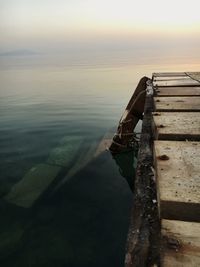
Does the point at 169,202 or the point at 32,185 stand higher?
the point at 169,202

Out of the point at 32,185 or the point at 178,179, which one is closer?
the point at 178,179

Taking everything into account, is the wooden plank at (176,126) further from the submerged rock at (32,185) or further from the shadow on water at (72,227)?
the submerged rock at (32,185)

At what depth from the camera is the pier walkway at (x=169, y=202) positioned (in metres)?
1.95

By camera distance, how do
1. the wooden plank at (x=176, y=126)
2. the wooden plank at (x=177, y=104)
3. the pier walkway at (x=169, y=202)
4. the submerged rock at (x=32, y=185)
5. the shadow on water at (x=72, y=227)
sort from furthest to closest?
1. the submerged rock at (x=32, y=185)
2. the shadow on water at (x=72, y=227)
3. the wooden plank at (x=177, y=104)
4. the wooden plank at (x=176, y=126)
5. the pier walkway at (x=169, y=202)

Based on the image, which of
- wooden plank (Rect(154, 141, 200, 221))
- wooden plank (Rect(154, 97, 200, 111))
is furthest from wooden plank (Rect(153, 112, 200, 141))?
wooden plank (Rect(154, 97, 200, 111))

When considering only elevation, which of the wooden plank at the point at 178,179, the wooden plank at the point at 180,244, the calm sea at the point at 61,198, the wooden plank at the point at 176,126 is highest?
the wooden plank at the point at 176,126

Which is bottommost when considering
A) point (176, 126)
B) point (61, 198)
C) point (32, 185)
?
point (61, 198)

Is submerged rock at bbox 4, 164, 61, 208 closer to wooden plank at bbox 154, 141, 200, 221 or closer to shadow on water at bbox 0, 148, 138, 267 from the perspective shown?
shadow on water at bbox 0, 148, 138, 267

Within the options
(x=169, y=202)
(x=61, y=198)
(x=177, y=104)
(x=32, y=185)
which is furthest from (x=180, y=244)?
(x=32, y=185)

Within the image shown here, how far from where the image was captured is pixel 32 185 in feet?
31.5

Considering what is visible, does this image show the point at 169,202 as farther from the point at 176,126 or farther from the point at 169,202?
the point at 176,126

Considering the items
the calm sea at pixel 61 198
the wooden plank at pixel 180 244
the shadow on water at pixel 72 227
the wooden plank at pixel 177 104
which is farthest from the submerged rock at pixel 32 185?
the wooden plank at pixel 180 244

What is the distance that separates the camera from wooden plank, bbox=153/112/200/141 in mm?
3854

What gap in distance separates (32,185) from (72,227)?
8.89ft
